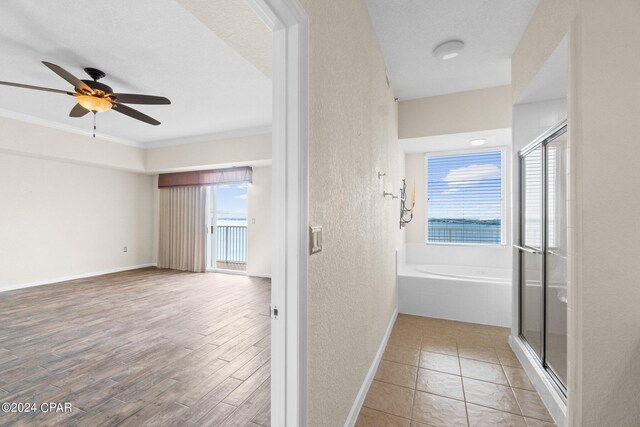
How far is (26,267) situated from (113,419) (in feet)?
15.4

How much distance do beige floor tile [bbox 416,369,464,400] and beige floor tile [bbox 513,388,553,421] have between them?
0.35 m

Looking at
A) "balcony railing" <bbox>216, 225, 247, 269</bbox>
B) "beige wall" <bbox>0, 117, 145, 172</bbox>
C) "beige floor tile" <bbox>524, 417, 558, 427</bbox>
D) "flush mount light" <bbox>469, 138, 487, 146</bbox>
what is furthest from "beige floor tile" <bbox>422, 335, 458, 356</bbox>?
"beige wall" <bbox>0, 117, 145, 172</bbox>

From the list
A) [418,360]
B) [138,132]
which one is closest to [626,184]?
[418,360]

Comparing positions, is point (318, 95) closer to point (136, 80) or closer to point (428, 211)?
point (136, 80)

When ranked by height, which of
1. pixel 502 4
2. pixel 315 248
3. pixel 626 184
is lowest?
pixel 315 248

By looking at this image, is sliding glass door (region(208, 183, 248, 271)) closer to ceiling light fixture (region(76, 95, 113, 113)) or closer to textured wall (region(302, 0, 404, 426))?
ceiling light fixture (region(76, 95, 113, 113))

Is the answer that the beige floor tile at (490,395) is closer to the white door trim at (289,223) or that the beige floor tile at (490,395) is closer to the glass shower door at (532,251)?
the glass shower door at (532,251)

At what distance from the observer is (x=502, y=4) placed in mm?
1935

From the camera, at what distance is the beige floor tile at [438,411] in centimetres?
167

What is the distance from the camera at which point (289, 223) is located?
0.99 metres

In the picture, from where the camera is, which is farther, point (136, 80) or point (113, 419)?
point (136, 80)

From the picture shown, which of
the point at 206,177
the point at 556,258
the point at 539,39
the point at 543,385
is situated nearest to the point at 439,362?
the point at 543,385

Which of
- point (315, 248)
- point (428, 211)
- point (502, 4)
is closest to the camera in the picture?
point (315, 248)

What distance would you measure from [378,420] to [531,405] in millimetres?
1023
